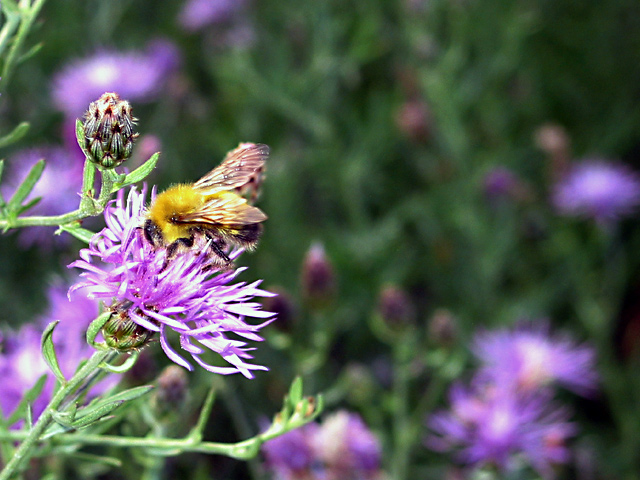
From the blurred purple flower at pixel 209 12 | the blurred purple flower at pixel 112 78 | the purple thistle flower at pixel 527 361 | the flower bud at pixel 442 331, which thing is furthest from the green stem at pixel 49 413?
the blurred purple flower at pixel 209 12

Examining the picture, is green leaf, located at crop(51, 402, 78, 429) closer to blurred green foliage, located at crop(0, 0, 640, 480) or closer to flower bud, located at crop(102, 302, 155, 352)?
flower bud, located at crop(102, 302, 155, 352)

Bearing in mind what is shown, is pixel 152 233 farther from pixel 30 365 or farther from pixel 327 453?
pixel 327 453

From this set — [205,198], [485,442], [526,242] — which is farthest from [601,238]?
[205,198]

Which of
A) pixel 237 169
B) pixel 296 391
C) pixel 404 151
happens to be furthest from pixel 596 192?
pixel 296 391

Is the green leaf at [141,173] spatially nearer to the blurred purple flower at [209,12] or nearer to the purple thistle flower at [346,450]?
the purple thistle flower at [346,450]

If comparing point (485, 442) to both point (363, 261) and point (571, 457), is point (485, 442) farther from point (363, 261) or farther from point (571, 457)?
point (363, 261)

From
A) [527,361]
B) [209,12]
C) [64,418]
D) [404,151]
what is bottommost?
[64,418]
